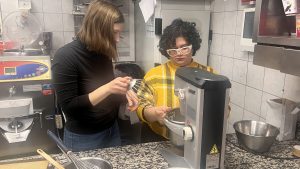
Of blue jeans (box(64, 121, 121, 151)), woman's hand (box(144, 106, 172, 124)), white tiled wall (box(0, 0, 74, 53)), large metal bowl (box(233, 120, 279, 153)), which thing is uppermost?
white tiled wall (box(0, 0, 74, 53))

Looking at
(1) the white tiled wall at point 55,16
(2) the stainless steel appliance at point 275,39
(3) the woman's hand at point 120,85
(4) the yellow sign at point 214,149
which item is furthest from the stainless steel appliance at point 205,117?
(1) the white tiled wall at point 55,16

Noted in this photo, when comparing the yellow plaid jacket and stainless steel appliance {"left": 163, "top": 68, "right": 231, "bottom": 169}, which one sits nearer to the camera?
stainless steel appliance {"left": 163, "top": 68, "right": 231, "bottom": 169}

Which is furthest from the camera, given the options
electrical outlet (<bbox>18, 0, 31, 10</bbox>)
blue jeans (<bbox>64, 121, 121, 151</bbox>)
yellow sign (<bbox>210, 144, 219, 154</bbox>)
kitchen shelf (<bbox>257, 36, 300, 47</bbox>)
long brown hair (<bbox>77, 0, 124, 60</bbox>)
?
electrical outlet (<bbox>18, 0, 31, 10</bbox>)

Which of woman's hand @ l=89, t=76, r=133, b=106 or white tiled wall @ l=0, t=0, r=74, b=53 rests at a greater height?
white tiled wall @ l=0, t=0, r=74, b=53

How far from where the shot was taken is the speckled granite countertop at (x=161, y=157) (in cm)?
111

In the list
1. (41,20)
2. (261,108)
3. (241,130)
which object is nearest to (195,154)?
(241,130)

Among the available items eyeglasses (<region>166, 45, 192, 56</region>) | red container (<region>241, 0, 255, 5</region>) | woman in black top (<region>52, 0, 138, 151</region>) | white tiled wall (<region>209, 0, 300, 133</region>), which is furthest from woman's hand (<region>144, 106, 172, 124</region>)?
red container (<region>241, 0, 255, 5</region>)

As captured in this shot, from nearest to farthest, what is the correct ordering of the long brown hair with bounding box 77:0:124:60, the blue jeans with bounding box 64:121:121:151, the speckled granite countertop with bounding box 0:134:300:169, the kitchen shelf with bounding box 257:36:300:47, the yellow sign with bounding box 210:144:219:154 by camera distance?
the kitchen shelf with bounding box 257:36:300:47 → the yellow sign with bounding box 210:144:219:154 → the speckled granite countertop with bounding box 0:134:300:169 → the long brown hair with bounding box 77:0:124:60 → the blue jeans with bounding box 64:121:121:151

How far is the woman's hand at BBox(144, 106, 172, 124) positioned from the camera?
3.90 feet

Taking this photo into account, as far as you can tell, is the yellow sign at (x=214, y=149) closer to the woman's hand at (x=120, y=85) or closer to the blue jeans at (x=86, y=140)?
the woman's hand at (x=120, y=85)

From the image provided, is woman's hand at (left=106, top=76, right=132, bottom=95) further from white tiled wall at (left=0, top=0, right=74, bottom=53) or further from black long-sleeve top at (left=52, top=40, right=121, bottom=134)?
white tiled wall at (left=0, top=0, right=74, bottom=53)

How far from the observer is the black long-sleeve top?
52.0 inches

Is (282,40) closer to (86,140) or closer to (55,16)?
(86,140)

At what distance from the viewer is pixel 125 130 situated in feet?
8.11
